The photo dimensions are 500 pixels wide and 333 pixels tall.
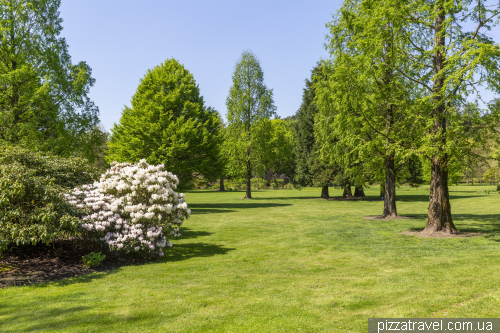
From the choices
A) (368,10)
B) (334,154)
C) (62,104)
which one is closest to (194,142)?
(62,104)

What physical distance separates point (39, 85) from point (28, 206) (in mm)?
13179

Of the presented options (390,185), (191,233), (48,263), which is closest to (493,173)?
(390,185)

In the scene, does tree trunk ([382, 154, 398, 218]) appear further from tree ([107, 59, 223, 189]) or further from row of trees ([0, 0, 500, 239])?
tree ([107, 59, 223, 189])

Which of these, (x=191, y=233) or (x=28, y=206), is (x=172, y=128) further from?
(x=28, y=206)

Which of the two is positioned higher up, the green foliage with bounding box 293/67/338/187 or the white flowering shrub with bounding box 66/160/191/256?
the green foliage with bounding box 293/67/338/187

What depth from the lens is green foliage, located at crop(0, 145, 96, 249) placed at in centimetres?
776

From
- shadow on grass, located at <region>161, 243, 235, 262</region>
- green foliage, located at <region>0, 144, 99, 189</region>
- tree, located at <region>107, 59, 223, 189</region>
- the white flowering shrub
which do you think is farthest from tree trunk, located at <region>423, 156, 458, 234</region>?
tree, located at <region>107, 59, 223, 189</region>

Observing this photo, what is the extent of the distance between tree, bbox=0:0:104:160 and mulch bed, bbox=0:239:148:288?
27.2ft

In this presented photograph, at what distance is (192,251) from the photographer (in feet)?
36.1

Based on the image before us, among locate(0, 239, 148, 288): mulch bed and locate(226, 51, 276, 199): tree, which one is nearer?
locate(0, 239, 148, 288): mulch bed

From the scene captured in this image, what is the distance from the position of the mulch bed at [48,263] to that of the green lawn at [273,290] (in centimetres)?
61

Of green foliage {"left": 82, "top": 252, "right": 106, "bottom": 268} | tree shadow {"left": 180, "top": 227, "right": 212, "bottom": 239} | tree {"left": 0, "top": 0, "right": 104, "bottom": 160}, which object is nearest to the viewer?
green foliage {"left": 82, "top": 252, "right": 106, "bottom": 268}

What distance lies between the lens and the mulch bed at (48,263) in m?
7.95

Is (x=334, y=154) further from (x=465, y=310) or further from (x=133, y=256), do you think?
(x=465, y=310)
